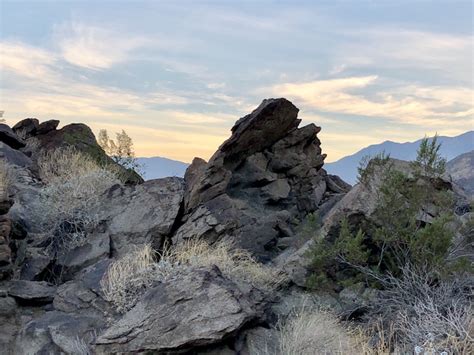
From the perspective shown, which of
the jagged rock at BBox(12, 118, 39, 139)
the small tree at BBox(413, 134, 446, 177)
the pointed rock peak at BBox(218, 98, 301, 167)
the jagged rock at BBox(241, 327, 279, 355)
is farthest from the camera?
the jagged rock at BBox(12, 118, 39, 139)

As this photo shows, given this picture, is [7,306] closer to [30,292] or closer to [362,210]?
[30,292]

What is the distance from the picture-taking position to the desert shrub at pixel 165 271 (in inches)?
361

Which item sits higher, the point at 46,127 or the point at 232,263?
the point at 46,127

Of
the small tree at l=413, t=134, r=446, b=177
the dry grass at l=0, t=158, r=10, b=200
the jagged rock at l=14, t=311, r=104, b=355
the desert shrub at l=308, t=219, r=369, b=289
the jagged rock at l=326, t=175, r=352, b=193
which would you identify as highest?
the small tree at l=413, t=134, r=446, b=177

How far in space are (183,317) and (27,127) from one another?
17.5 metres

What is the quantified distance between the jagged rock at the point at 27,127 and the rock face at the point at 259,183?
11.3 m

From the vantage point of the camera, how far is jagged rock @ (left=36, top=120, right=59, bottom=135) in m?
23.1

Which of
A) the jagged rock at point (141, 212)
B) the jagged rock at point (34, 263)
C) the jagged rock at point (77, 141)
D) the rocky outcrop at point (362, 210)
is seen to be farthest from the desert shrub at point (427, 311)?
the jagged rock at point (77, 141)

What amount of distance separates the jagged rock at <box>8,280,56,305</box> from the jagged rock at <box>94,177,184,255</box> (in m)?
1.98

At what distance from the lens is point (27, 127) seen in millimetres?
22875

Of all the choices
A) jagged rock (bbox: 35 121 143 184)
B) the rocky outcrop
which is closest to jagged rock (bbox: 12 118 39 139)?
jagged rock (bbox: 35 121 143 184)

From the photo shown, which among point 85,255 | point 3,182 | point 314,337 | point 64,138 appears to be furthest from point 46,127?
point 314,337

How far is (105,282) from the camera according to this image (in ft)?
31.3

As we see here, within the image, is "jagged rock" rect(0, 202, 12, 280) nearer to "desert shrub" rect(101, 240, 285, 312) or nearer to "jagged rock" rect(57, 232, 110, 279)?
"jagged rock" rect(57, 232, 110, 279)
